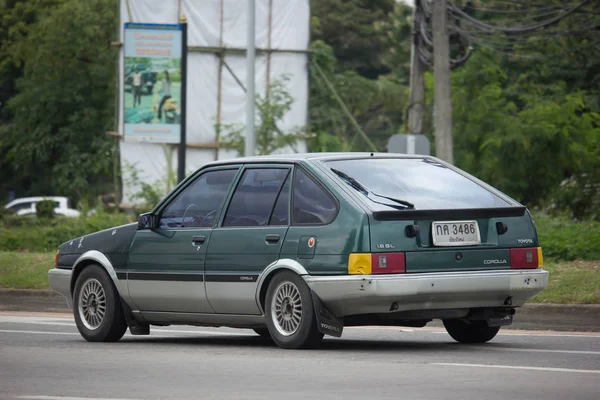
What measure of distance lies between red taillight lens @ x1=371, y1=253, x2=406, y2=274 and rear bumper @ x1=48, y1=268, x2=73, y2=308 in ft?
11.2

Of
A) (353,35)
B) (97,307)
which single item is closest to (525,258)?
(97,307)

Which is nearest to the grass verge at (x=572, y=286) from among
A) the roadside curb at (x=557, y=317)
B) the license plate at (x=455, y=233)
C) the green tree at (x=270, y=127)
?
the roadside curb at (x=557, y=317)

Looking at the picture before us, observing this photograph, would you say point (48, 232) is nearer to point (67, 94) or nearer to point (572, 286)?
point (572, 286)

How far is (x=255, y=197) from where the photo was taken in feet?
36.3

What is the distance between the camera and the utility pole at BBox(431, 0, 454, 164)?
24641 millimetres

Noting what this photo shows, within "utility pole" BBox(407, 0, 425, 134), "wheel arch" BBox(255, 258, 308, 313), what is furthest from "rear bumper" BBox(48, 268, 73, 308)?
"utility pole" BBox(407, 0, 425, 134)

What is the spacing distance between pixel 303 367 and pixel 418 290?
1.16m

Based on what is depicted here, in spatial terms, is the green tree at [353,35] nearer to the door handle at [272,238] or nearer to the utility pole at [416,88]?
the utility pole at [416,88]

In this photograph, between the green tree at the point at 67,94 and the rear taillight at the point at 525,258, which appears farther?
the green tree at the point at 67,94

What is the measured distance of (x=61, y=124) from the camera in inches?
2361

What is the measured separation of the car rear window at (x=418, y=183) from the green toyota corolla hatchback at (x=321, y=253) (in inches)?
0.7

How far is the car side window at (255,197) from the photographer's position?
10.9m

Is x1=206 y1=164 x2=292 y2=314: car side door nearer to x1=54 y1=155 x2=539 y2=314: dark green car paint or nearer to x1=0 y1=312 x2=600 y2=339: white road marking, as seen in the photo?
x1=54 y1=155 x2=539 y2=314: dark green car paint

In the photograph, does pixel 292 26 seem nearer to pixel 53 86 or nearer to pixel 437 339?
pixel 53 86
